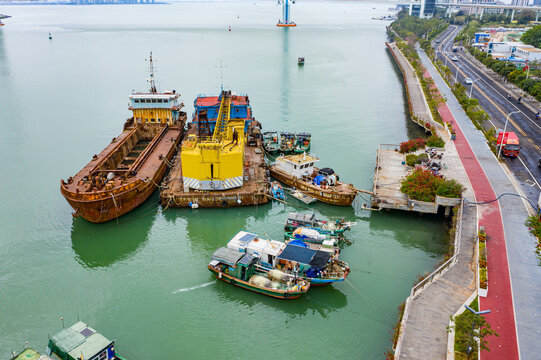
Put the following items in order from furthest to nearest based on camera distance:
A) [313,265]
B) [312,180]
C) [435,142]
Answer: [435,142] < [312,180] < [313,265]

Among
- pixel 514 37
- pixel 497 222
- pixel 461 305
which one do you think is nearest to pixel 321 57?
pixel 514 37

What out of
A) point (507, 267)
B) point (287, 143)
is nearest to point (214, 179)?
point (287, 143)

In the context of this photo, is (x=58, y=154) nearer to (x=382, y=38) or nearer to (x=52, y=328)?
(x=52, y=328)

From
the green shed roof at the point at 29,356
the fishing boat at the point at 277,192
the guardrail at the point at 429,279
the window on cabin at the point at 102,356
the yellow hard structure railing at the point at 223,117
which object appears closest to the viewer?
the green shed roof at the point at 29,356

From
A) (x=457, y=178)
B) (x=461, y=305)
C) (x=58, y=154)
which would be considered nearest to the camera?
(x=461, y=305)

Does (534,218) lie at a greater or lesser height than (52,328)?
greater

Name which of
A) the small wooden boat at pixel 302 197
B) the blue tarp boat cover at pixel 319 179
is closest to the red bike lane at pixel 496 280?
the blue tarp boat cover at pixel 319 179

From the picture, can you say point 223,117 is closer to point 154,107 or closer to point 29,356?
point 154,107

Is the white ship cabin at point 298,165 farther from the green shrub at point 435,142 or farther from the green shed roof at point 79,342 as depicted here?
the green shed roof at point 79,342
